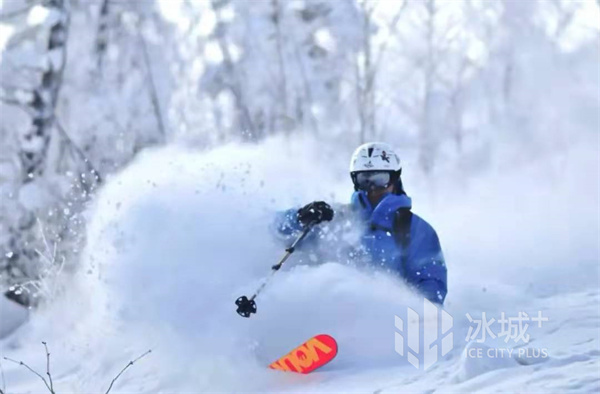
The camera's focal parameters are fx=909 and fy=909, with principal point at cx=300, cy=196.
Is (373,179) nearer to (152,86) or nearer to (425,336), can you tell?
(425,336)

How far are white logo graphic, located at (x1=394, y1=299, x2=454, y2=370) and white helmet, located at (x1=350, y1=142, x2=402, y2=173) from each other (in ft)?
3.55

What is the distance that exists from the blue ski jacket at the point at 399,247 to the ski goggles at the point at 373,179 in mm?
80

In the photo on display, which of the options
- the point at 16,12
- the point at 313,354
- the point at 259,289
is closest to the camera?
the point at 313,354

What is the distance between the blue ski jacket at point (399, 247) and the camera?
6.46 metres

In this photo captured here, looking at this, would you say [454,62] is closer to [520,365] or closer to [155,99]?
[155,99]

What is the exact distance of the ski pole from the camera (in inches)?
243

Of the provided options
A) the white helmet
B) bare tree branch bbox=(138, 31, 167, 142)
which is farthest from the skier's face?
bare tree branch bbox=(138, 31, 167, 142)

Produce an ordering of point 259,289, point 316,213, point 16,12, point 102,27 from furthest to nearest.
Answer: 1. point 102,27
2. point 16,12
3. point 316,213
4. point 259,289

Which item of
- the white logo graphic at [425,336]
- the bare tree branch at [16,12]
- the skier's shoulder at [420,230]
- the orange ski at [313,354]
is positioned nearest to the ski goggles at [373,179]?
the skier's shoulder at [420,230]

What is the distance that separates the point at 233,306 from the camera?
21.8 ft

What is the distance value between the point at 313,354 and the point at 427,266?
1.14 m

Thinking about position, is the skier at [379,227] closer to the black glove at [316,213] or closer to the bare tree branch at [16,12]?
the black glove at [316,213]

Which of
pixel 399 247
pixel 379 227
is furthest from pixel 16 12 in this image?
pixel 399 247

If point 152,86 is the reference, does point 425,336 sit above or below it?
below
